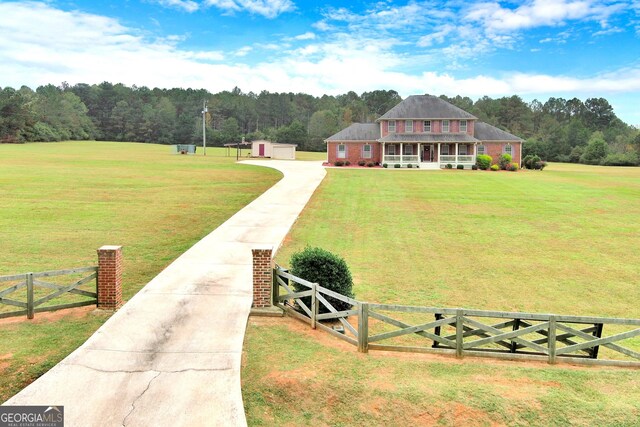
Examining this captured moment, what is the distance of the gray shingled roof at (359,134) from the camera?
64312 mm

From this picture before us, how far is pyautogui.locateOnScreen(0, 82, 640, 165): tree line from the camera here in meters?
101

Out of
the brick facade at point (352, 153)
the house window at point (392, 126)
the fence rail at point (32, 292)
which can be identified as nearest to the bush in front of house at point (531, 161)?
the house window at point (392, 126)

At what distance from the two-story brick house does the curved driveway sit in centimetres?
4794

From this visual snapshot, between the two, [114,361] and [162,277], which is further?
[162,277]

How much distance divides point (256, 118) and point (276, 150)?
81575mm

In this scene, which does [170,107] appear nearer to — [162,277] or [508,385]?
[162,277]

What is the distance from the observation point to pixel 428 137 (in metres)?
61.5

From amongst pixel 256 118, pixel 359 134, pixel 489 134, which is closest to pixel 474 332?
pixel 359 134

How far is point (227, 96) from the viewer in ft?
542

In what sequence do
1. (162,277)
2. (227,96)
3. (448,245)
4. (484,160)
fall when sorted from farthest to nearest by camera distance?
(227,96), (484,160), (448,245), (162,277)

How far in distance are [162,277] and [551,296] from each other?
12.2 meters

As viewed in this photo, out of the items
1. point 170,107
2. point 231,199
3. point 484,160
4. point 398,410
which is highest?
point 170,107

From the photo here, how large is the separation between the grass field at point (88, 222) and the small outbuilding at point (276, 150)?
89.0ft

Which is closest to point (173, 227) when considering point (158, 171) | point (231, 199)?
point (231, 199)
